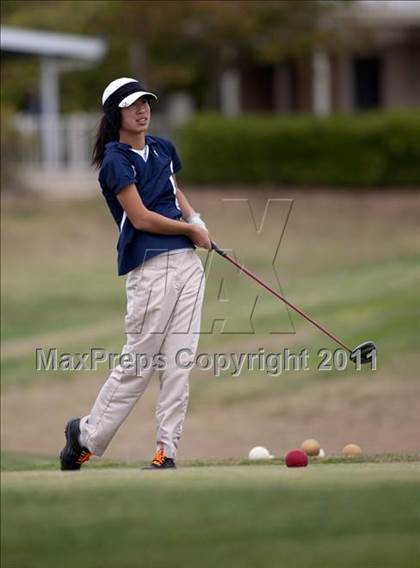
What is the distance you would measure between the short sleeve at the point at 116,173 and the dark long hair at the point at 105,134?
28 cm

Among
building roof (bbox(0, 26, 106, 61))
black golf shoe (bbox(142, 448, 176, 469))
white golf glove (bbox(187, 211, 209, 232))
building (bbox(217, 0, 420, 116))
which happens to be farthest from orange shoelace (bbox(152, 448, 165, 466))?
building (bbox(217, 0, 420, 116))

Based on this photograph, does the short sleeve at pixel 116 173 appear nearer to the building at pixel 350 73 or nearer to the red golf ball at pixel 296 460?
the red golf ball at pixel 296 460

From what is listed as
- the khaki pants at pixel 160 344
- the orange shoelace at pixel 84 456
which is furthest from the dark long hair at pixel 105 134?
the orange shoelace at pixel 84 456

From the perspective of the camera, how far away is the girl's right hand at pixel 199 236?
25.2 ft

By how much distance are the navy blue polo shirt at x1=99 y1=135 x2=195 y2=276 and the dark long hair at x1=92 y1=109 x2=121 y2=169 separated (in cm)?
13

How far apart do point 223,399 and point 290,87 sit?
23.4 metres

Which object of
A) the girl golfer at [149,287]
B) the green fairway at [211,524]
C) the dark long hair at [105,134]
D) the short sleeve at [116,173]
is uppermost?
the dark long hair at [105,134]

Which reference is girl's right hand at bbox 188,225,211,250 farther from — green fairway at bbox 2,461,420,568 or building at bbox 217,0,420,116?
building at bbox 217,0,420,116

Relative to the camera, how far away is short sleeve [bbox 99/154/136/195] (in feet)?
24.6

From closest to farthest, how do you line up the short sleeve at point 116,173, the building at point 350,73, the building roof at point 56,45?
the short sleeve at point 116,173, the building roof at point 56,45, the building at point 350,73

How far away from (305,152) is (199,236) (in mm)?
22233

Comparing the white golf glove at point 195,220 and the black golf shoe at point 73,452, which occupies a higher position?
the white golf glove at point 195,220

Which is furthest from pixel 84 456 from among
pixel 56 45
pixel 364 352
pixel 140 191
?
pixel 56 45

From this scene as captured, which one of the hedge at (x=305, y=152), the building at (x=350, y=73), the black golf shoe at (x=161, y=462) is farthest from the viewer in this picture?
the building at (x=350, y=73)
